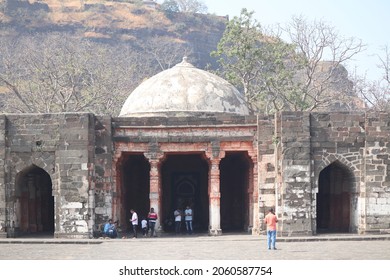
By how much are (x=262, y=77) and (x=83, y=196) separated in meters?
19.2

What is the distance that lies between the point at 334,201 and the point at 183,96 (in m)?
6.08

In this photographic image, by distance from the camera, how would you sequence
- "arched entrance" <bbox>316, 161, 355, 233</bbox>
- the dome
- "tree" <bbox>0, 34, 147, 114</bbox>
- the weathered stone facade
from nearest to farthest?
the weathered stone facade, "arched entrance" <bbox>316, 161, 355, 233</bbox>, the dome, "tree" <bbox>0, 34, 147, 114</bbox>

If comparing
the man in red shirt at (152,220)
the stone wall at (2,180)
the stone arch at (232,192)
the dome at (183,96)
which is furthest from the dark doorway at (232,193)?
the stone wall at (2,180)

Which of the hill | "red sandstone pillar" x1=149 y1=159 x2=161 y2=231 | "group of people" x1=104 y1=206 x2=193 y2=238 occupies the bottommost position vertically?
"group of people" x1=104 y1=206 x2=193 y2=238

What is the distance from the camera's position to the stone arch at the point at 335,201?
25.2 meters

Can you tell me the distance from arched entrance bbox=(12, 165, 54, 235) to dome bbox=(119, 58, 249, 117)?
3.71 metres

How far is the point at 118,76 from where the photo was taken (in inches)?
1972

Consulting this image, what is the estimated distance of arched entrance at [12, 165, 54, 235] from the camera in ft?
82.0

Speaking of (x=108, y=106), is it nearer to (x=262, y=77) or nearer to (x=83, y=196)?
(x=262, y=77)

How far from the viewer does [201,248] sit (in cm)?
2031

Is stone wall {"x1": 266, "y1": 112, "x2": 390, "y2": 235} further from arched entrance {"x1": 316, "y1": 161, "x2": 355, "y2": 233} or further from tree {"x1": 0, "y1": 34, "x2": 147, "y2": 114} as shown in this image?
tree {"x1": 0, "y1": 34, "x2": 147, "y2": 114}

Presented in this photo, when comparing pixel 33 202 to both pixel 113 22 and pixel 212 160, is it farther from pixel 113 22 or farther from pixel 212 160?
pixel 113 22

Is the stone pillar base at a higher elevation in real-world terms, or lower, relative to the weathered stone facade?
lower

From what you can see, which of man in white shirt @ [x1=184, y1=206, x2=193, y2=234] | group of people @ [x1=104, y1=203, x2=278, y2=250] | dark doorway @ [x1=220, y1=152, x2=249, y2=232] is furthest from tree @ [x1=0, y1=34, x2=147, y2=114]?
man in white shirt @ [x1=184, y1=206, x2=193, y2=234]
